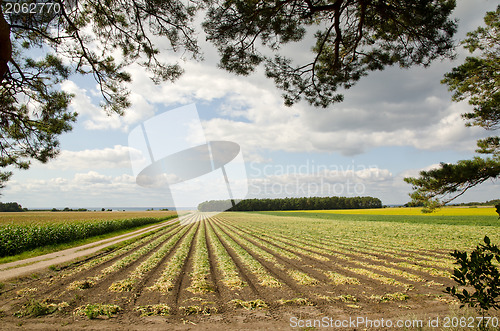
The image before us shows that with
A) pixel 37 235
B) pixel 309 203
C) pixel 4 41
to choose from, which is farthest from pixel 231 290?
pixel 309 203

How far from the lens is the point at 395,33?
5.96m

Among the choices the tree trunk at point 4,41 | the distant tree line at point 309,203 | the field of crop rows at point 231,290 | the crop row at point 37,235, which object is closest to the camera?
the tree trunk at point 4,41

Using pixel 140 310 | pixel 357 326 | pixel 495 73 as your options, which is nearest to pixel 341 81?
pixel 495 73

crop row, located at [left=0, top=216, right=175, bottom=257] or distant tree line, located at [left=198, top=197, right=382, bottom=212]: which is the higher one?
crop row, located at [left=0, top=216, right=175, bottom=257]

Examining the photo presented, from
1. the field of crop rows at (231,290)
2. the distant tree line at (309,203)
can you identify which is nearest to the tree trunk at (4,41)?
the field of crop rows at (231,290)

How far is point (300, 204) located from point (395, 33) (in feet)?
368

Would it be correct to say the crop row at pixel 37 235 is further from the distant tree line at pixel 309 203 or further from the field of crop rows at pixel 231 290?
the distant tree line at pixel 309 203

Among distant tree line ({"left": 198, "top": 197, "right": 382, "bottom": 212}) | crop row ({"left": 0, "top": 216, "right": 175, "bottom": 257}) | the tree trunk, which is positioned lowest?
distant tree line ({"left": 198, "top": 197, "right": 382, "bottom": 212})

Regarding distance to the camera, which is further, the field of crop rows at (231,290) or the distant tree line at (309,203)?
the distant tree line at (309,203)

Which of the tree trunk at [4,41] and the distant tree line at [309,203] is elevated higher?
the tree trunk at [4,41]

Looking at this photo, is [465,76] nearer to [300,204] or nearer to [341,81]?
[341,81]

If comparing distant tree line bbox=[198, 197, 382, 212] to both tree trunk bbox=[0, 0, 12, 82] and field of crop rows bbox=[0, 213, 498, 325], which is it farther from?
tree trunk bbox=[0, 0, 12, 82]

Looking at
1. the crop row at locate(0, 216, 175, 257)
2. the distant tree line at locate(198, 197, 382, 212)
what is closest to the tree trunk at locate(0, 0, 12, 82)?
the crop row at locate(0, 216, 175, 257)

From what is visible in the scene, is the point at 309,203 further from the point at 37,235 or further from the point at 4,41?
the point at 4,41
